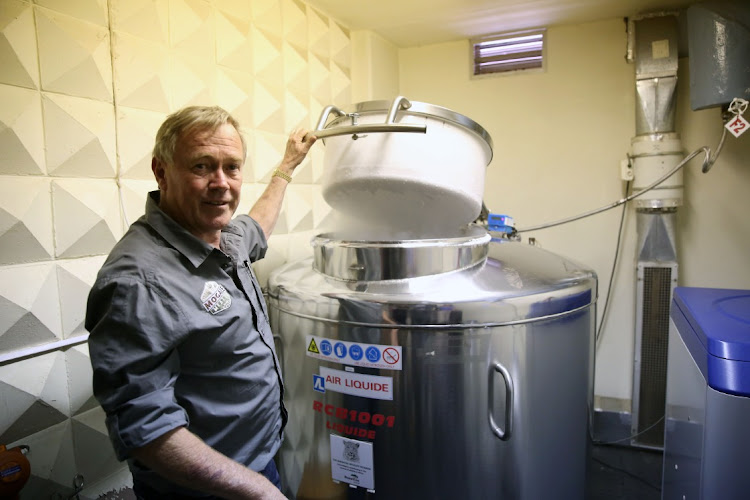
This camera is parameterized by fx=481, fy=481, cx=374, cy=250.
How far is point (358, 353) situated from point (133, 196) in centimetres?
82

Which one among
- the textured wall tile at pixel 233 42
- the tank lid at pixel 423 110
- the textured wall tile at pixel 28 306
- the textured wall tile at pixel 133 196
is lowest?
the textured wall tile at pixel 28 306

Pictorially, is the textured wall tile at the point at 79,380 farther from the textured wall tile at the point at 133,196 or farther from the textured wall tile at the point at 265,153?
the textured wall tile at the point at 265,153

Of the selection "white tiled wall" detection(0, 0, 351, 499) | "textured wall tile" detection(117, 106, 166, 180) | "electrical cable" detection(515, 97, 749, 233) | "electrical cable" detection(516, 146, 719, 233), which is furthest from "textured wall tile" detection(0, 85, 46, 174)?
"electrical cable" detection(516, 146, 719, 233)

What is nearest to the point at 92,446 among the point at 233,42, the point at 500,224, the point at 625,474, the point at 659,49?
the point at 233,42

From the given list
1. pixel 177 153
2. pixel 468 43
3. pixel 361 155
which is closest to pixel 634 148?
Result: pixel 468 43

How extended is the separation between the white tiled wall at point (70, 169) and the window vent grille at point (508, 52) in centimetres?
166

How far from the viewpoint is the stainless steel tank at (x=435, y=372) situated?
1.30 metres

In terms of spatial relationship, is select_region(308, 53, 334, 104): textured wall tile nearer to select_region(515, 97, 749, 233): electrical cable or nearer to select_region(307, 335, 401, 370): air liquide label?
select_region(515, 97, 749, 233): electrical cable

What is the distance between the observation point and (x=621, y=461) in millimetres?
2432

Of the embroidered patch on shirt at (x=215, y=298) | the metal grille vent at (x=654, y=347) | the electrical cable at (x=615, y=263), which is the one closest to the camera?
the embroidered patch on shirt at (x=215, y=298)

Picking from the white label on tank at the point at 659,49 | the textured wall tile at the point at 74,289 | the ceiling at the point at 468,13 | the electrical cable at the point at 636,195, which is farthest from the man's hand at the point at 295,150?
the white label on tank at the point at 659,49

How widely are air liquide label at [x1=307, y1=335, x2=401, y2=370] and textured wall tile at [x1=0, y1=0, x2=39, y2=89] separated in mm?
985

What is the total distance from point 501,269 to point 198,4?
1356 millimetres

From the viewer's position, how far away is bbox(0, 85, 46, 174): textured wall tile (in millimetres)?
1133
